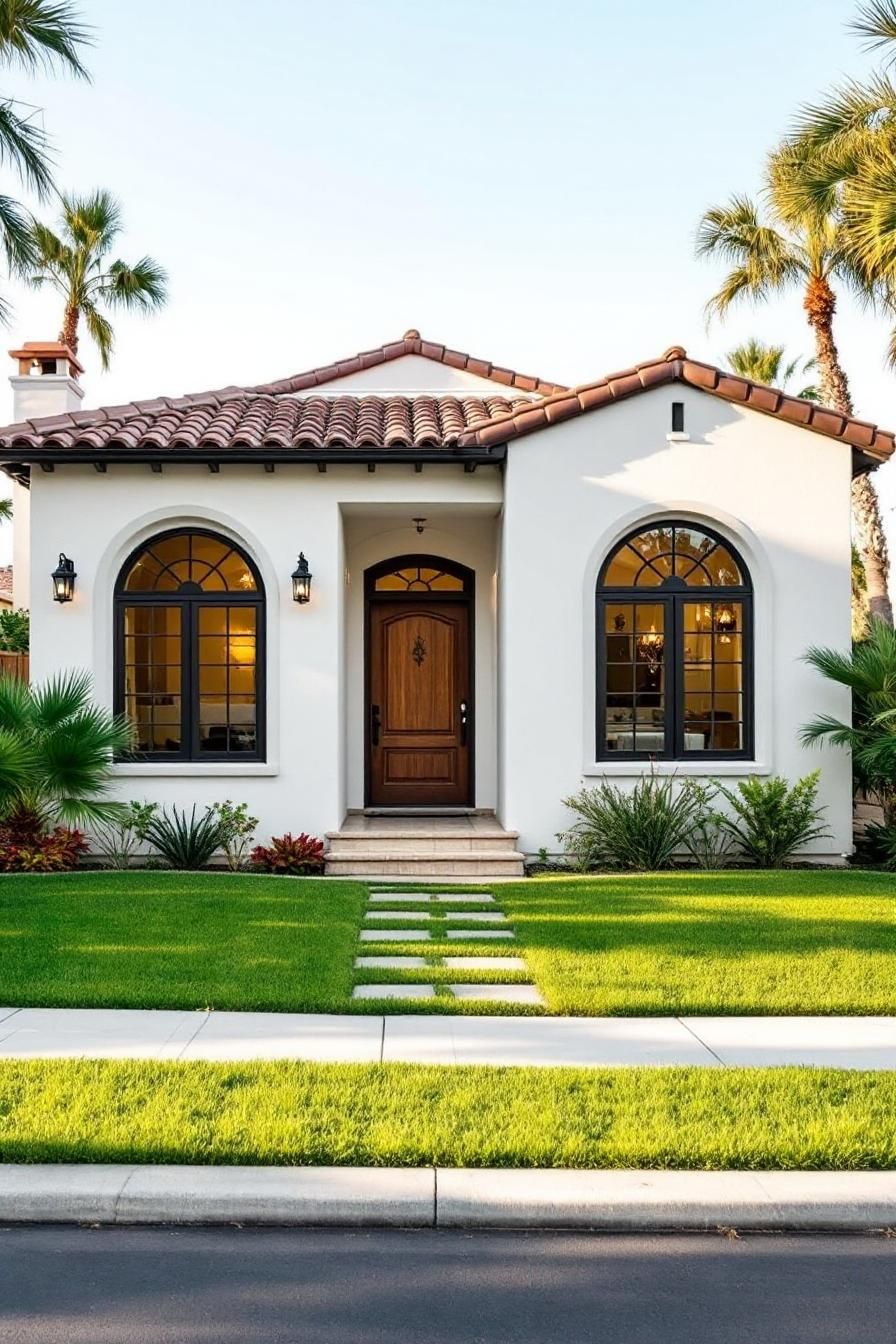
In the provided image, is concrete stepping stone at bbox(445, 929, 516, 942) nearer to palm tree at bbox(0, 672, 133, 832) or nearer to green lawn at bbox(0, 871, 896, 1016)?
green lawn at bbox(0, 871, 896, 1016)

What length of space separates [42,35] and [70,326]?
12002 mm

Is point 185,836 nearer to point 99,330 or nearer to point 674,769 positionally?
point 674,769

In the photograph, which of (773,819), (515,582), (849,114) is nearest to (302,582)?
(515,582)

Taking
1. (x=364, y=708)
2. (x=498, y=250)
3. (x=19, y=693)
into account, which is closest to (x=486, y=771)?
(x=364, y=708)

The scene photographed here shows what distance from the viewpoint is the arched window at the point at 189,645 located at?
12.6 meters

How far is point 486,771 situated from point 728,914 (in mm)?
5454

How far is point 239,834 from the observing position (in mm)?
12172

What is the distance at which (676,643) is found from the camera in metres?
12.5

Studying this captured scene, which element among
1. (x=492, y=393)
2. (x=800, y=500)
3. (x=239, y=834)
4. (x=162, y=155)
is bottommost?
(x=239, y=834)

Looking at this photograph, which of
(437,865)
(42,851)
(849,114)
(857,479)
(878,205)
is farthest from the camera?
(857,479)

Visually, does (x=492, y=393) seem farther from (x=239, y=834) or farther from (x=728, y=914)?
(x=728, y=914)

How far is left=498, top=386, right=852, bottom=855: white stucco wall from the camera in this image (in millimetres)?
12250

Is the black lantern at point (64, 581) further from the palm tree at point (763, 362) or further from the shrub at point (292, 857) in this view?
the palm tree at point (763, 362)

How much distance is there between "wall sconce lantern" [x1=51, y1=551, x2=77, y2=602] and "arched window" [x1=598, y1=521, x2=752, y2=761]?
592 centimetres
